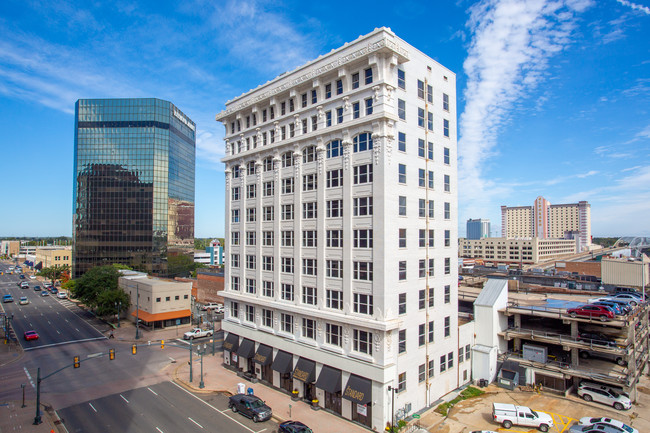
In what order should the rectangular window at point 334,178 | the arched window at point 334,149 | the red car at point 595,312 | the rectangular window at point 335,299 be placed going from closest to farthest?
the rectangular window at point 335,299, the rectangular window at point 334,178, the arched window at point 334,149, the red car at point 595,312

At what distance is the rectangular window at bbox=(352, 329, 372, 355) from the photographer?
31500 millimetres

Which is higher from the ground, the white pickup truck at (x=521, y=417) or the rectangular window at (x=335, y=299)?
the rectangular window at (x=335, y=299)

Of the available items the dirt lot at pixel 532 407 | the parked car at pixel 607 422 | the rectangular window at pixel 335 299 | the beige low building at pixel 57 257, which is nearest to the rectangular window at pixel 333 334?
the rectangular window at pixel 335 299

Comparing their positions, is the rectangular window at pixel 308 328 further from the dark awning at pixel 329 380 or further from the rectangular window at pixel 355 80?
the rectangular window at pixel 355 80

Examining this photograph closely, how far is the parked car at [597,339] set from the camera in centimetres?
3625

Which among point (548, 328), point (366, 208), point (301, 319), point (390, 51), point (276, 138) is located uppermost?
point (390, 51)

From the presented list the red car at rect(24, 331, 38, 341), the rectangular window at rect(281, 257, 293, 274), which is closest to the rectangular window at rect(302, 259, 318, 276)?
the rectangular window at rect(281, 257, 293, 274)

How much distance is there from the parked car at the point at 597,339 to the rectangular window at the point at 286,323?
29.5 m

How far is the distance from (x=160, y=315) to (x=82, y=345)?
12.4m

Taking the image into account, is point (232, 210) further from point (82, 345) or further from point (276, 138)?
point (82, 345)

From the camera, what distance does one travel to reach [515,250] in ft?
557

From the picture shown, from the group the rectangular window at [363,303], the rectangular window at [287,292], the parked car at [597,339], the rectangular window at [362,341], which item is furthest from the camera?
the rectangular window at [287,292]

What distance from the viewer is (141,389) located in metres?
39.1

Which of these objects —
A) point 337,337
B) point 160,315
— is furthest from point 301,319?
point 160,315
